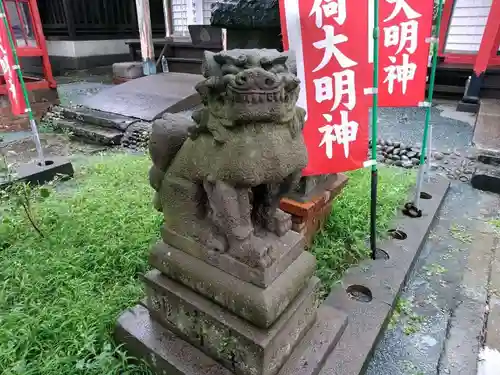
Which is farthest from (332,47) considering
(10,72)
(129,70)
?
(129,70)

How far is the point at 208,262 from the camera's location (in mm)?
1846

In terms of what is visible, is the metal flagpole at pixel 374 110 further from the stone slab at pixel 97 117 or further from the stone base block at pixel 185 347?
the stone slab at pixel 97 117

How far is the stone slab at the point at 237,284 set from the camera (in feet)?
5.35

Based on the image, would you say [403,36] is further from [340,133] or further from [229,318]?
[229,318]

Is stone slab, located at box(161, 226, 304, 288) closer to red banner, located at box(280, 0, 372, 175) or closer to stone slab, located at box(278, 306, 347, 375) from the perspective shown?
stone slab, located at box(278, 306, 347, 375)

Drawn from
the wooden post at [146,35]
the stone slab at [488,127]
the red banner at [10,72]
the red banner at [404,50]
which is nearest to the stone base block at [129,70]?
the wooden post at [146,35]

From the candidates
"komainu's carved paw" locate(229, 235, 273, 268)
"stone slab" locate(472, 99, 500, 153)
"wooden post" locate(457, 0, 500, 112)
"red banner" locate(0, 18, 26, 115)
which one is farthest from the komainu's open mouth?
"wooden post" locate(457, 0, 500, 112)

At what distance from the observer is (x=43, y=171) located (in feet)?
14.4

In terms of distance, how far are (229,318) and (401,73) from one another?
2680 mm

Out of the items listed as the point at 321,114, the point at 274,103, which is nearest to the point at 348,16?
the point at 321,114

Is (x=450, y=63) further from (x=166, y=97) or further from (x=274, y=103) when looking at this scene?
(x=274, y=103)

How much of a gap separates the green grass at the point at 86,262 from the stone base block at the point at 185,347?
4.6 inches

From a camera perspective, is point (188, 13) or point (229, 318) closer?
point (229, 318)

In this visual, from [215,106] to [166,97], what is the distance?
590 centimetres
